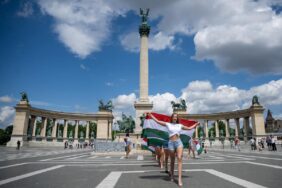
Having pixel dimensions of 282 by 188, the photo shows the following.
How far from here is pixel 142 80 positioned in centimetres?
5259

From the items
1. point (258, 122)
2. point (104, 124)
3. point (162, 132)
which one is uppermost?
point (258, 122)

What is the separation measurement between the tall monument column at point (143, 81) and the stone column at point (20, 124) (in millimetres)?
34520

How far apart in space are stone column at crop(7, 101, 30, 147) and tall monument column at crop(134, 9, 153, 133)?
34.5 m

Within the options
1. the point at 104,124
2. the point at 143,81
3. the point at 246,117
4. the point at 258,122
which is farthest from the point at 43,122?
the point at 258,122

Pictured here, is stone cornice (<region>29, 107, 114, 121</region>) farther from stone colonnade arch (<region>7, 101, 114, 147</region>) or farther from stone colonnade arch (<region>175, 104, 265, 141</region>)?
stone colonnade arch (<region>175, 104, 265, 141</region>)

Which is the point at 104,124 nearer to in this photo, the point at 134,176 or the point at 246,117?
the point at 246,117

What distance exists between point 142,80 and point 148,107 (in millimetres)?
6742

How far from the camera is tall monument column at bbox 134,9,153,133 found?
163ft

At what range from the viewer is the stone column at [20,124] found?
63312 millimetres

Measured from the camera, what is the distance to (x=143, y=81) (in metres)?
52.5

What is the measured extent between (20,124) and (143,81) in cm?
→ 3805

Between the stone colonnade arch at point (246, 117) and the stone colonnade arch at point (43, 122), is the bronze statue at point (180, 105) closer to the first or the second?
the stone colonnade arch at point (246, 117)

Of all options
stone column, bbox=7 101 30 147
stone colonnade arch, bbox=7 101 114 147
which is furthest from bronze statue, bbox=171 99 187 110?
stone column, bbox=7 101 30 147

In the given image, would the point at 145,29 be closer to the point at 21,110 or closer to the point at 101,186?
the point at 21,110
